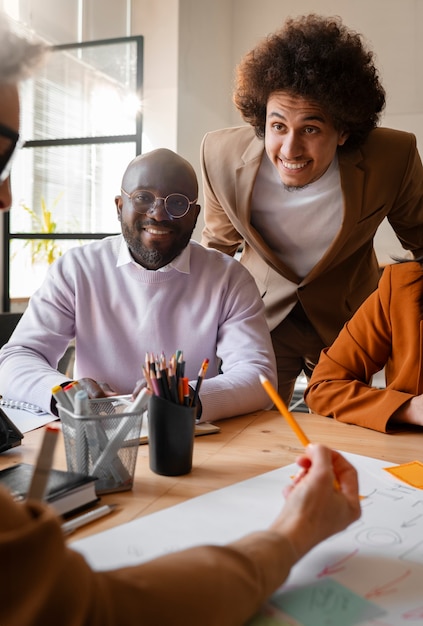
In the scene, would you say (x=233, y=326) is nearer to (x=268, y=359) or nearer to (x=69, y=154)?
(x=268, y=359)

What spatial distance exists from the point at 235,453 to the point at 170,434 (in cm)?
19

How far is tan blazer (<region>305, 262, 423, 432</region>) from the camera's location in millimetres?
1510

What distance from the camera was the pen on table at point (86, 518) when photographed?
2.66ft

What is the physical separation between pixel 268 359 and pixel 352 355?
0.22 metres

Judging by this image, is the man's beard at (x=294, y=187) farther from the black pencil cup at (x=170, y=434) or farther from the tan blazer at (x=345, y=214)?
the black pencil cup at (x=170, y=434)

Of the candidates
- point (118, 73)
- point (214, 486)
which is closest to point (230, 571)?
point (214, 486)

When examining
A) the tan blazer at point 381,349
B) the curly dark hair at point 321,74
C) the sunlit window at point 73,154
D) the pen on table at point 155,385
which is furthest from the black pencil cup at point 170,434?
the sunlit window at point 73,154

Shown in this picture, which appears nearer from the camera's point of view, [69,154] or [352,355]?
[352,355]

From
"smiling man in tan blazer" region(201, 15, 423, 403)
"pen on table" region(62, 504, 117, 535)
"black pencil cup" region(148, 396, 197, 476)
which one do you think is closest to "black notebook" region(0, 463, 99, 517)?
"pen on table" region(62, 504, 117, 535)

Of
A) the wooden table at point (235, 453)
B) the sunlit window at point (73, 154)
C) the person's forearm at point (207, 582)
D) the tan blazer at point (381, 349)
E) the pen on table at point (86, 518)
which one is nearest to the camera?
the person's forearm at point (207, 582)

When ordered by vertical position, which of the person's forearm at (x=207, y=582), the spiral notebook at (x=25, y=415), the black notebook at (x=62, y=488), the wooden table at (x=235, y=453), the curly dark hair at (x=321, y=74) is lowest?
the spiral notebook at (x=25, y=415)

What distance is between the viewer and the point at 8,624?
46 centimetres

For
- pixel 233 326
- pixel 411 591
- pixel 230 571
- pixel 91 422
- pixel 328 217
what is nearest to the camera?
pixel 230 571

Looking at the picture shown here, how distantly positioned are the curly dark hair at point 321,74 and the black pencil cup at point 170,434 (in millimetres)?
1331
